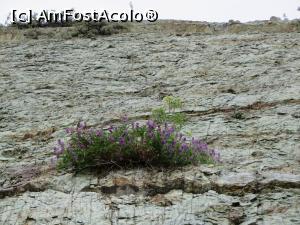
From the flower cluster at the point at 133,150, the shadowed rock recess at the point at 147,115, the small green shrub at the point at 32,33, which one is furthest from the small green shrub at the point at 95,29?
the flower cluster at the point at 133,150

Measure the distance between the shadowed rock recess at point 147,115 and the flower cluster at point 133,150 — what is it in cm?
17

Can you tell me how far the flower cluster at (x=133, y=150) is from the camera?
248 inches

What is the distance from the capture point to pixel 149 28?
592 inches

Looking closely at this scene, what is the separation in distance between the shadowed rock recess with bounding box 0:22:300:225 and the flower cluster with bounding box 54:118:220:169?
0.17 meters

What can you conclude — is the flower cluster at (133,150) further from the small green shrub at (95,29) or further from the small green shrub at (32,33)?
the small green shrub at (32,33)

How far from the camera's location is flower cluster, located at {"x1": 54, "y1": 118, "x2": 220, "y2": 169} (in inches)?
248

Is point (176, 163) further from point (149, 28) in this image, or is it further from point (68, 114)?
point (149, 28)

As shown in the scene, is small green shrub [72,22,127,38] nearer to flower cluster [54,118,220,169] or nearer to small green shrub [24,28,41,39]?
small green shrub [24,28,41,39]

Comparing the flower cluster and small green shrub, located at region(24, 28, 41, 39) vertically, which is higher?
small green shrub, located at region(24, 28, 41, 39)

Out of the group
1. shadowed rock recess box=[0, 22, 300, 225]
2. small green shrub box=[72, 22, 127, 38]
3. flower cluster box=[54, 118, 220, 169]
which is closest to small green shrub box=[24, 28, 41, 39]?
shadowed rock recess box=[0, 22, 300, 225]

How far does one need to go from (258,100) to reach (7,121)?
426 cm

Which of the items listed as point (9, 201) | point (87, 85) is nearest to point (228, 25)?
point (87, 85)

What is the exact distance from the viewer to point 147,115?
853 centimetres

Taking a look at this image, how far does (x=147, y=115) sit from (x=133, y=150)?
2234 mm
